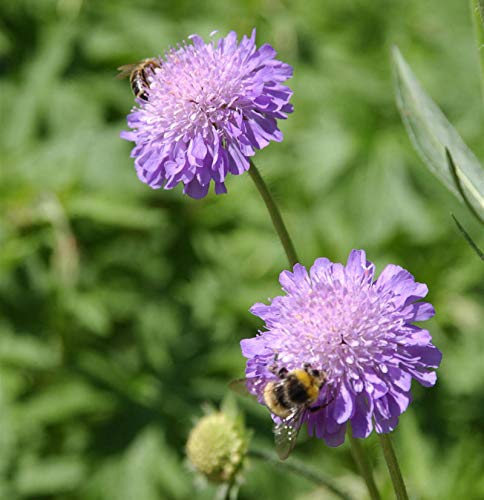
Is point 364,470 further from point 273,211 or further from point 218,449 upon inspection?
point 273,211

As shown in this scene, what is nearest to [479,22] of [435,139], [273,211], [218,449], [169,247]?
[435,139]

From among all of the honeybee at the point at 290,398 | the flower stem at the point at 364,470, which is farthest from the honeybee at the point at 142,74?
the flower stem at the point at 364,470

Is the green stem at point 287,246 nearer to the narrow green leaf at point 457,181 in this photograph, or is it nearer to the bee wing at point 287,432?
the bee wing at point 287,432

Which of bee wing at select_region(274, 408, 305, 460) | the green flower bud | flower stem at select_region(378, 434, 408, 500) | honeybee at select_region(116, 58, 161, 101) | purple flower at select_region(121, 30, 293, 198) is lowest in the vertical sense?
flower stem at select_region(378, 434, 408, 500)

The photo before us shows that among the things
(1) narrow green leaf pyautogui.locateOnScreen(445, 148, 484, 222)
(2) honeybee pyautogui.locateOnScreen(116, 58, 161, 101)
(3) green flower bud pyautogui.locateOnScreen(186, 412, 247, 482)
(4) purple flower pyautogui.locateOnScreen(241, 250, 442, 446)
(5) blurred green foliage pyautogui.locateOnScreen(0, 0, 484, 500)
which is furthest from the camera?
(5) blurred green foliage pyautogui.locateOnScreen(0, 0, 484, 500)

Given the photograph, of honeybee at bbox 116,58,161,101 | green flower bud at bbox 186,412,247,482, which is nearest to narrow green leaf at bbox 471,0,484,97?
honeybee at bbox 116,58,161,101

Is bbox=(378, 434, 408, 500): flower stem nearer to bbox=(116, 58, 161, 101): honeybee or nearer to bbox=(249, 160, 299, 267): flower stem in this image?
bbox=(249, 160, 299, 267): flower stem
